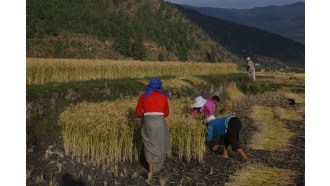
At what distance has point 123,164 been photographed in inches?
367

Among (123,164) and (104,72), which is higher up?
(104,72)

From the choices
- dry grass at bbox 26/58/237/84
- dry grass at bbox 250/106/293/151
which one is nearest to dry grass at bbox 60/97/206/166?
dry grass at bbox 250/106/293/151

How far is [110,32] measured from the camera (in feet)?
199

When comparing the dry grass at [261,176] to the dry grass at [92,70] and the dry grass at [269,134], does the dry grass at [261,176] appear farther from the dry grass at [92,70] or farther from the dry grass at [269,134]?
the dry grass at [92,70]

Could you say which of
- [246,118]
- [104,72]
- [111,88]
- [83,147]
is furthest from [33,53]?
[83,147]

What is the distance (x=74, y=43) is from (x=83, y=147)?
42766 mm

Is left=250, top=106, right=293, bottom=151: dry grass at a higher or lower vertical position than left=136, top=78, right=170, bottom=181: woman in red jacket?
lower

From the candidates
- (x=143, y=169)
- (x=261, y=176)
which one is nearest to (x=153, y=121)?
(x=143, y=169)

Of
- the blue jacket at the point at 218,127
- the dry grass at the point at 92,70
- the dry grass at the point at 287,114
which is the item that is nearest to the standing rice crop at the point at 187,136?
the blue jacket at the point at 218,127

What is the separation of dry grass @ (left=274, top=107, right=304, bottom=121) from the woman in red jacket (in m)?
10.4

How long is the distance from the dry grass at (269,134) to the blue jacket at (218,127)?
2237 mm

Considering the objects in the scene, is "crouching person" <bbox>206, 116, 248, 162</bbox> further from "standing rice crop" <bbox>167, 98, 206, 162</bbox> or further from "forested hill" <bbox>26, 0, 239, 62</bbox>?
"forested hill" <bbox>26, 0, 239, 62</bbox>

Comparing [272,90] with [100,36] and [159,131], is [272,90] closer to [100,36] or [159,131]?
[159,131]

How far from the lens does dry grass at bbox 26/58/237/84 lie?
17641 millimetres
